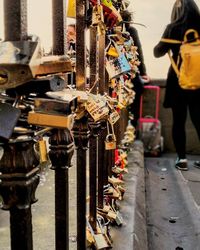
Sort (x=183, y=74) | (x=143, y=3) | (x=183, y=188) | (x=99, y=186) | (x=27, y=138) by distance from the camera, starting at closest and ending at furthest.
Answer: (x=27, y=138), (x=99, y=186), (x=183, y=188), (x=183, y=74), (x=143, y=3)

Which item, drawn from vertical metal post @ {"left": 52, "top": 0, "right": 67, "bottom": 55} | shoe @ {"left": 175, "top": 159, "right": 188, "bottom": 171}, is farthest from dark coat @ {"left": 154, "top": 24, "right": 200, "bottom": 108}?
vertical metal post @ {"left": 52, "top": 0, "right": 67, "bottom": 55}

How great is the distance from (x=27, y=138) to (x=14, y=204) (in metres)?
0.09

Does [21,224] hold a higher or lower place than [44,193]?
higher

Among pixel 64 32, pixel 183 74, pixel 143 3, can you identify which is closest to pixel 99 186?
pixel 64 32

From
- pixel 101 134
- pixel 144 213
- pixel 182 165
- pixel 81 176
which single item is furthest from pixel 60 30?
pixel 182 165

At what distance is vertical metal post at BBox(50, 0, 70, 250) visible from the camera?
0.66 metres

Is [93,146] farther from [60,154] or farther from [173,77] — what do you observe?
[173,77]

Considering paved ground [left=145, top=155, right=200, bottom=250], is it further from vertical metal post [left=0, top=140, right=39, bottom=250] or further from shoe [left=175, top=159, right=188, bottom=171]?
vertical metal post [left=0, top=140, right=39, bottom=250]

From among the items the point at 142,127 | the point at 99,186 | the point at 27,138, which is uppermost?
the point at 27,138

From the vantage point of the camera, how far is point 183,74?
3.13 meters

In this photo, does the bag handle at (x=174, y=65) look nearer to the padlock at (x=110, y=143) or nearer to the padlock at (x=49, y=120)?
the padlock at (x=110, y=143)

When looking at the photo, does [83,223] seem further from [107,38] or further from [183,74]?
[183,74]

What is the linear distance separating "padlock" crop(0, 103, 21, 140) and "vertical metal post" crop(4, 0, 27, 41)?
3.6 inches

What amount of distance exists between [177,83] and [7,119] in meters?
3.03
